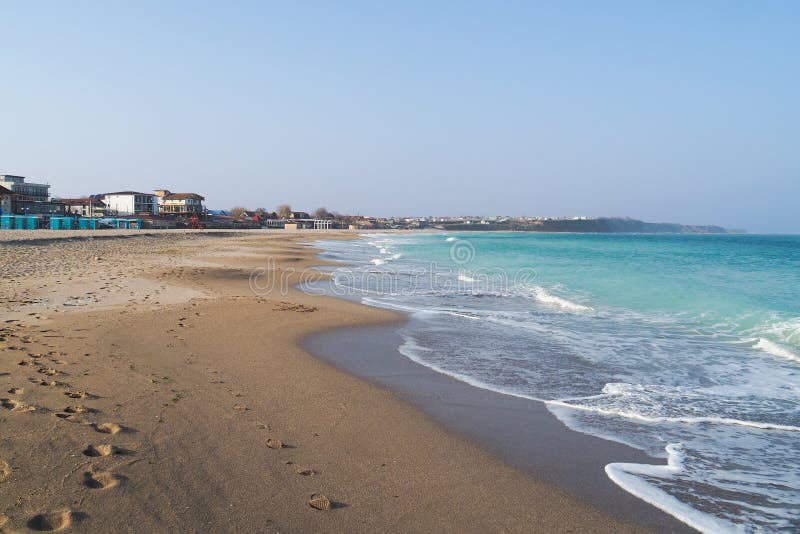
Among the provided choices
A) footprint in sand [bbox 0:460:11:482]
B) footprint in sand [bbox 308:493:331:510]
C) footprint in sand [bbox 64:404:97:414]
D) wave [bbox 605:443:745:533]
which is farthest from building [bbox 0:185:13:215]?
wave [bbox 605:443:745:533]

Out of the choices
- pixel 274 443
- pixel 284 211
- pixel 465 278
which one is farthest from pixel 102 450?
pixel 284 211

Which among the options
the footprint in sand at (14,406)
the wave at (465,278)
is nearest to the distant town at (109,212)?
the wave at (465,278)

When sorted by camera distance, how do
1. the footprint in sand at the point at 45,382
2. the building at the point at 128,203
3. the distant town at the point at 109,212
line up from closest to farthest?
the footprint in sand at the point at 45,382
the distant town at the point at 109,212
the building at the point at 128,203

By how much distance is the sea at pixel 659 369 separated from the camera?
401cm

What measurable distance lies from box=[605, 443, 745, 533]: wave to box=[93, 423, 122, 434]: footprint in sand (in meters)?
3.95

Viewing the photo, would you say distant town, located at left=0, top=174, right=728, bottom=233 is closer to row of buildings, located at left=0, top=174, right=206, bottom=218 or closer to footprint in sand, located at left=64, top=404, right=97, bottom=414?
row of buildings, located at left=0, top=174, right=206, bottom=218

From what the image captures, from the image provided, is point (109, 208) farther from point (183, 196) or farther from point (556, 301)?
point (556, 301)

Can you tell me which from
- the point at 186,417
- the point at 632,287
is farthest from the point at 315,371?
the point at 632,287

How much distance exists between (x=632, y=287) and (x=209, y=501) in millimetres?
17955

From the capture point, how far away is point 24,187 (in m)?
77.2

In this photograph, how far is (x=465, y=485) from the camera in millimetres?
3721

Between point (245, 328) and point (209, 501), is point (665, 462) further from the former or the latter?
point (245, 328)

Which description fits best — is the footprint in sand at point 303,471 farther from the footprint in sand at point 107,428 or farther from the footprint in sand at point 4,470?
the footprint in sand at point 4,470

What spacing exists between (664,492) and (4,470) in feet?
14.9
